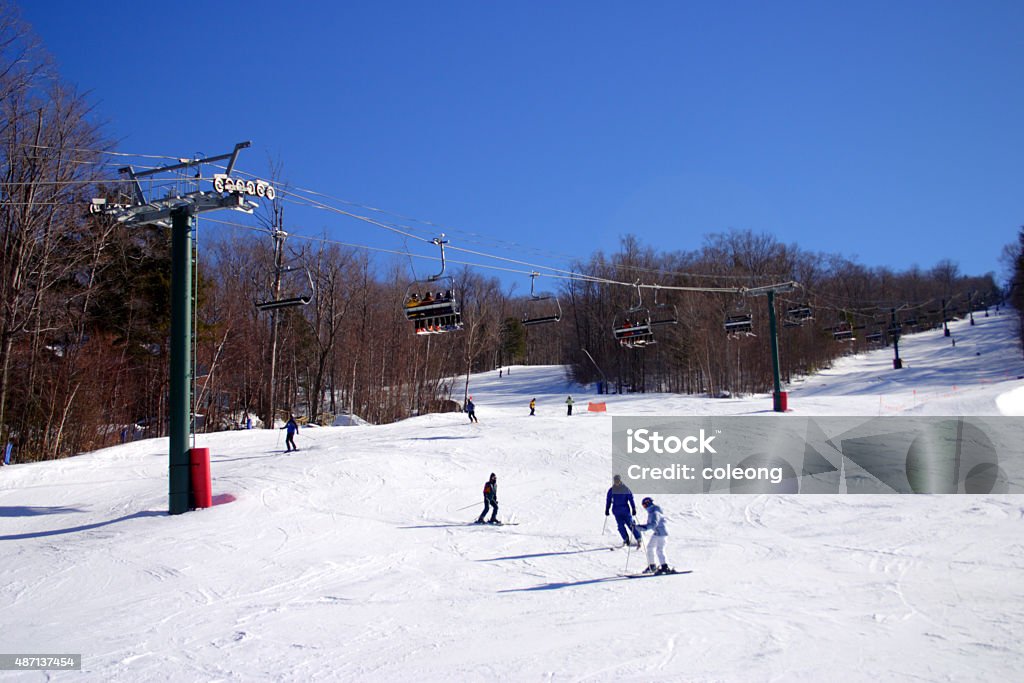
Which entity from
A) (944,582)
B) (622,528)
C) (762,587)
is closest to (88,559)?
(622,528)

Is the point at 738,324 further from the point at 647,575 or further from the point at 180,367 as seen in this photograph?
the point at 180,367

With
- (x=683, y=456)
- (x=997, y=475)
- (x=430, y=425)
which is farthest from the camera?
(x=430, y=425)

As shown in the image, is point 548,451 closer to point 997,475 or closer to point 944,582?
point 997,475

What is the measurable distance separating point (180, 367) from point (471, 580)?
30.6 feet

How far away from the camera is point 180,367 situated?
1650 cm

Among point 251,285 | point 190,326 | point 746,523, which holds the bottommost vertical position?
point 746,523

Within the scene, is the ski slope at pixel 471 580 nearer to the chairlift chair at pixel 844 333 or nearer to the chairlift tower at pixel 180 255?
the chairlift tower at pixel 180 255

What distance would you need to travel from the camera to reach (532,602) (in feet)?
34.4

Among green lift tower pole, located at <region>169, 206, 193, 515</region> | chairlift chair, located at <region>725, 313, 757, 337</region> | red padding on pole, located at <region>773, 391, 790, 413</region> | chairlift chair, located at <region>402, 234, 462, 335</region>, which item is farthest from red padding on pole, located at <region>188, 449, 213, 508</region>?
red padding on pole, located at <region>773, 391, 790, 413</region>

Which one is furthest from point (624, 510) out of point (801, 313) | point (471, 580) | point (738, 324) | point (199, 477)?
point (801, 313)

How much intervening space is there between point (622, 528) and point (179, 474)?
34.8 feet

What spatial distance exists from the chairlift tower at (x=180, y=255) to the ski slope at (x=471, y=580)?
1.24 m

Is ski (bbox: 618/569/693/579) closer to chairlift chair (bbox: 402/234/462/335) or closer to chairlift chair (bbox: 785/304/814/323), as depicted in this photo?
chairlift chair (bbox: 402/234/462/335)

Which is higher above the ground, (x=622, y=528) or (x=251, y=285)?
(x=251, y=285)
